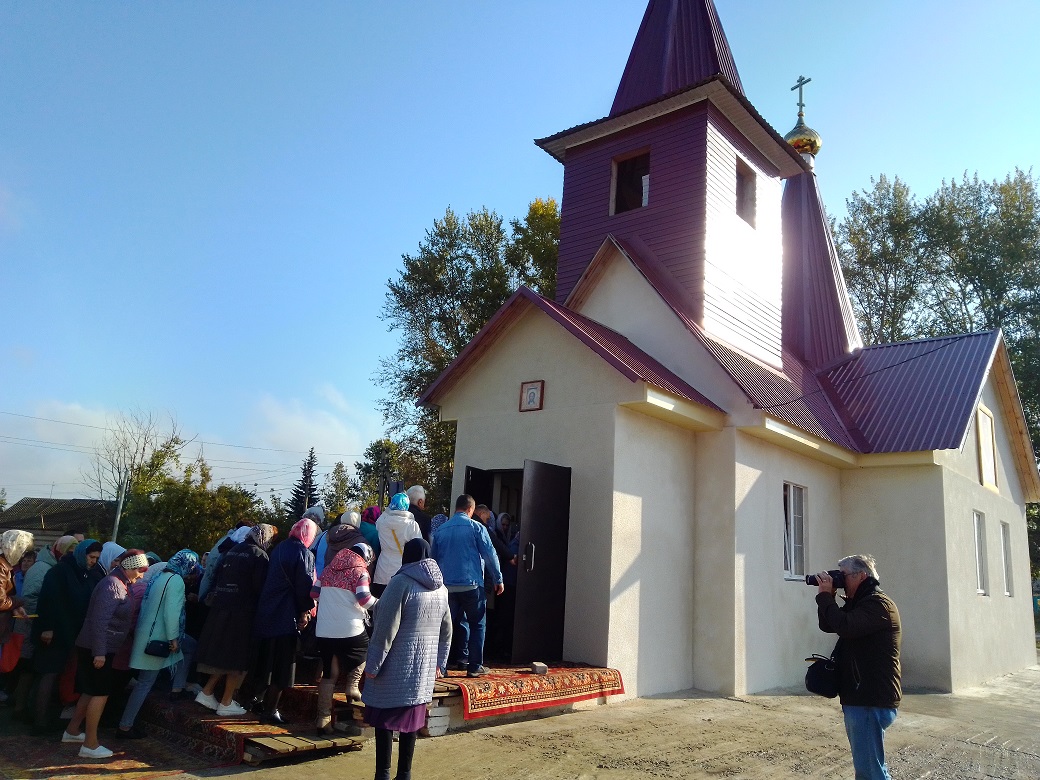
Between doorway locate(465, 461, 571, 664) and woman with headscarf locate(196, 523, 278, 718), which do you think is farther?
doorway locate(465, 461, 571, 664)

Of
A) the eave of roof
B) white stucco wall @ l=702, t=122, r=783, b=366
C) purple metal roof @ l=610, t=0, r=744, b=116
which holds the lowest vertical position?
white stucco wall @ l=702, t=122, r=783, b=366

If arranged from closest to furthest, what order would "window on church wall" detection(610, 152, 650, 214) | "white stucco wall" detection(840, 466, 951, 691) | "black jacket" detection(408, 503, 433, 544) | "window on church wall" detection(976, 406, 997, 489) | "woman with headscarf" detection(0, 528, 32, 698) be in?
"woman with headscarf" detection(0, 528, 32, 698) < "black jacket" detection(408, 503, 433, 544) < "white stucco wall" detection(840, 466, 951, 691) < "window on church wall" detection(610, 152, 650, 214) < "window on church wall" detection(976, 406, 997, 489)

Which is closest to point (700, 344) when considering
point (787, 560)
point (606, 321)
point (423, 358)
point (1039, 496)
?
point (606, 321)

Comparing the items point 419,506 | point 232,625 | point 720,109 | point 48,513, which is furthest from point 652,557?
point 48,513

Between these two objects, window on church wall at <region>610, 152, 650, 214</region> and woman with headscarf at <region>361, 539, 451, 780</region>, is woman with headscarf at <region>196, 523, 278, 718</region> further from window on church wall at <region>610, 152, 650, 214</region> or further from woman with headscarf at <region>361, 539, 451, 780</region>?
window on church wall at <region>610, 152, 650, 214</region>

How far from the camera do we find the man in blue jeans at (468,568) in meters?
7.58

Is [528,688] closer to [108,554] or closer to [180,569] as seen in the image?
[180,569]

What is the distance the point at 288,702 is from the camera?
283 inches

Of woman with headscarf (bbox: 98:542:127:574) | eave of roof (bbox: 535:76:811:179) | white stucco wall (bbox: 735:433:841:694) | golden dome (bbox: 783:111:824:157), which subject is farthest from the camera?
golden dome (bbox: 783:111:824:157)

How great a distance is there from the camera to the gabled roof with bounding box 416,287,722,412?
9.59 meters

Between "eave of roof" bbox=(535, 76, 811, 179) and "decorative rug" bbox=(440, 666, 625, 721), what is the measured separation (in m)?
9.41

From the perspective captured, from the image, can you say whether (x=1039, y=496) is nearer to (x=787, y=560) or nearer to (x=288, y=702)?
(x=787, y=560)

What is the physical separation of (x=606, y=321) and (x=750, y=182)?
174 inches

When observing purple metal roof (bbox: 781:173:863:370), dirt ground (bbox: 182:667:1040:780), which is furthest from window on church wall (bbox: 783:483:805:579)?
purple metal roof (bbox: 781:173:863:370)
